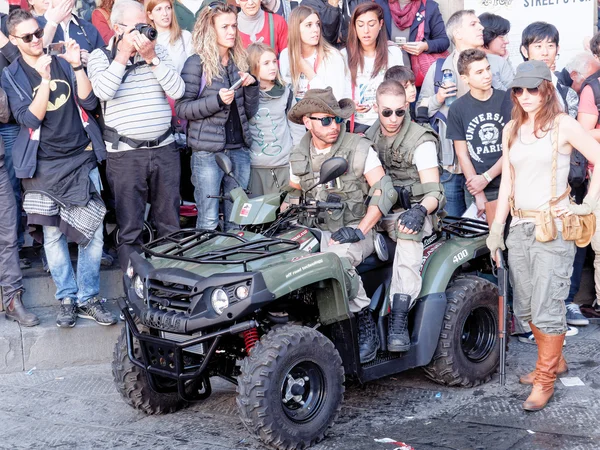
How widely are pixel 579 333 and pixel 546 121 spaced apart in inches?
97.1

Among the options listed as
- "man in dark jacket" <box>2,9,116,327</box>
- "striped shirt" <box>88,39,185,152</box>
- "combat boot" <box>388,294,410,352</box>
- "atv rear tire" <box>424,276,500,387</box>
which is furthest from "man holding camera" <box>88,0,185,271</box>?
"atv rear tire" <box>424,276,500,387</box>

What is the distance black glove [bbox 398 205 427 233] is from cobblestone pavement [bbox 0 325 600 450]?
1.17 metres

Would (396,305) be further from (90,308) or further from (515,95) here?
(90,308)

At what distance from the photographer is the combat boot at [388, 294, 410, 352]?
5656 millimetres

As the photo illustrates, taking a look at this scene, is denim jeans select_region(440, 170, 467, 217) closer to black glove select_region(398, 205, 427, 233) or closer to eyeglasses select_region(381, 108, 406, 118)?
eyeglasses select_region(381, 108, 406, 118)

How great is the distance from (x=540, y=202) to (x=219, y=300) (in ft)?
6.98

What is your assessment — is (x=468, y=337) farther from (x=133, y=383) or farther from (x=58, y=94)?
(x=58, y=94)

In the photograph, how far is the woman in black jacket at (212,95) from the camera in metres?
7.15

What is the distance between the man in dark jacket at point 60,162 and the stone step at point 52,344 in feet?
0.33

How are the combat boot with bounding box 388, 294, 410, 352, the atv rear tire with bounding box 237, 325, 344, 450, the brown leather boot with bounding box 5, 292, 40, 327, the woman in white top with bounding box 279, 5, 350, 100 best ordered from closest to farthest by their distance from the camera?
the atv rear tire with bounding box 237, 325, 344, 450
the combat boot with bounding box 388, 294, 410, 352
the brown leather boot with bounding box 5, 292, 40, 327
the woman in white top with bounding box 279, 5, 350, 100

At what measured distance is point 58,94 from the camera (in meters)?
6.96

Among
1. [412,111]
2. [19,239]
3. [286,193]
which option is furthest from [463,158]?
[19,239]

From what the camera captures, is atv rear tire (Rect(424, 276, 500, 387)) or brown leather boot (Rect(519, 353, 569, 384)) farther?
brown leather boot (Rect(519, 353, 569, 384))

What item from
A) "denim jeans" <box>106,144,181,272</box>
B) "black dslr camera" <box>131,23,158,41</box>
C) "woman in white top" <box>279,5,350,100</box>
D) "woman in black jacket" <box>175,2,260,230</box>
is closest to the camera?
"black dslr camera" <box>131,23,158,41</box>
